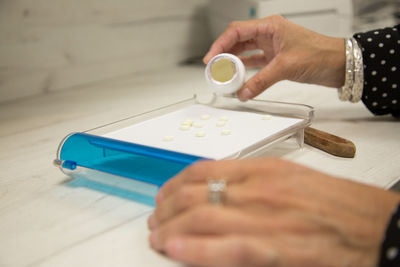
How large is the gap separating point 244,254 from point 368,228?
0.13m

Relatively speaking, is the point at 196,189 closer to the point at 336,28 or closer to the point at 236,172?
the point at 236,172

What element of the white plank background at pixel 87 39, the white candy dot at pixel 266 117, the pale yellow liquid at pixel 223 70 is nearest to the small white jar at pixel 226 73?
the pale yellow liquid at pixel 223 70

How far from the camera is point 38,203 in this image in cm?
61

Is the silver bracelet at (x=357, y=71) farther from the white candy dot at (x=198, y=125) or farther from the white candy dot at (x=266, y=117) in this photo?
the white candy dot at (x=198, y=125)

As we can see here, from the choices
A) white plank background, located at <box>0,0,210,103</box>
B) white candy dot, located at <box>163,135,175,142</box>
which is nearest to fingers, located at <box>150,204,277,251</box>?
white candy dot, located at <box>163,135,175,142</box>

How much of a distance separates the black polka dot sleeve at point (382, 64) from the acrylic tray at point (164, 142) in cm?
20

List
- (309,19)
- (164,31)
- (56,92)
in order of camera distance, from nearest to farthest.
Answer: (56,92)
(309,19)
(164,31)

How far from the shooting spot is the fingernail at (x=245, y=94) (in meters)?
0.89

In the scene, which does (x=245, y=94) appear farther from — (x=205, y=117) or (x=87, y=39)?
(x=87, y=39)

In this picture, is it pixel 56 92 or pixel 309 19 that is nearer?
pixel 56 92

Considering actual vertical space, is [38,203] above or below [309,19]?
below

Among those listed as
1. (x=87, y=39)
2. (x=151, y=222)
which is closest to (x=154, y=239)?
(x=151, y=222)

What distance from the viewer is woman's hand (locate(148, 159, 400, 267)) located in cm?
39

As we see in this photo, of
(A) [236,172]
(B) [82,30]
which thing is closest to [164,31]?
(B) [82,30]
